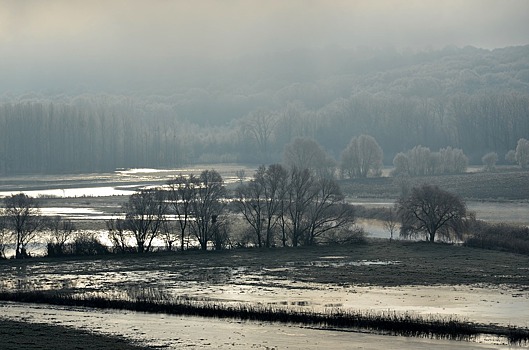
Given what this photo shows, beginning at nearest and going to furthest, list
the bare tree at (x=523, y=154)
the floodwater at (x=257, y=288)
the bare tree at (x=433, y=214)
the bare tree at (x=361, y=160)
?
the floodwater at (x=257, y=288), the bare tree at (x=433, y=214), the bare tree at (x=361, y=160), the bare tree at (x=523, y=154)

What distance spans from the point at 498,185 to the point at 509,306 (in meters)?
71.5

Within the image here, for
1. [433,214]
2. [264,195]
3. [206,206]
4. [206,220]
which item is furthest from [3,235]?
[433,214]

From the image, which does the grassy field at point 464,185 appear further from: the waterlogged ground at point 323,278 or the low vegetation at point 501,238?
the waterlogged ground at point 323,278

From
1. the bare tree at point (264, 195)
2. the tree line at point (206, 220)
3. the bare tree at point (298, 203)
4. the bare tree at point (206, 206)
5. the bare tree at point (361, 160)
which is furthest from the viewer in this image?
the bare tree at point (361, 160)

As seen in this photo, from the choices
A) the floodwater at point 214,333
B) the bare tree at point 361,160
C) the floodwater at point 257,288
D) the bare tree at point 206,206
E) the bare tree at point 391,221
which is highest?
the bare tree at point 361,160

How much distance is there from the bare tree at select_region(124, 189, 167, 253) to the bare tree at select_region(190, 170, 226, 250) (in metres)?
2.41

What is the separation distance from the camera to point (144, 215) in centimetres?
6500

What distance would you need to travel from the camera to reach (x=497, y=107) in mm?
187250

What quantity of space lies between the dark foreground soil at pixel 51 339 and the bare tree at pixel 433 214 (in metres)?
37.6

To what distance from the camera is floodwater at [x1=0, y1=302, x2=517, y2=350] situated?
3197cm

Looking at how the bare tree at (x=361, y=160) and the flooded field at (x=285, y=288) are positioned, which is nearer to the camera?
the flooded field at (x=285, y=288)

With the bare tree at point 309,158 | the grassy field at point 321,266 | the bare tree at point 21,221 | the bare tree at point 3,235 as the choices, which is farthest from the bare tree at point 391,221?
the bare tree at point 309,158

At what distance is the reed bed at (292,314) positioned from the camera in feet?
111

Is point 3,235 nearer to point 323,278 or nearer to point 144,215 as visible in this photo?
point 144,215
